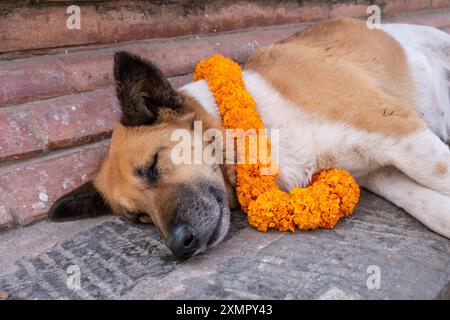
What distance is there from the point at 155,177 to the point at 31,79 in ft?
3.90

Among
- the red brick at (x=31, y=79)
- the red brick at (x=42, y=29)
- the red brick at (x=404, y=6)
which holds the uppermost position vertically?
the red brick at (x=404, y=6)

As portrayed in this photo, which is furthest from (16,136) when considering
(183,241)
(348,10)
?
(348,10)

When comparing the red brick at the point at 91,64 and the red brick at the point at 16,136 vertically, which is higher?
the red brick at the point at 91,64

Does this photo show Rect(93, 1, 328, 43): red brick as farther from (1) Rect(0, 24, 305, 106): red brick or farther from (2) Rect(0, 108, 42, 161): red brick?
(2) Rect(0, 108, 42, 161): red brick

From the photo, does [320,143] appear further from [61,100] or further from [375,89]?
[61,100]

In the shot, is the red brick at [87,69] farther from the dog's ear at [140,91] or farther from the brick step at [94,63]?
the dog's ear at [140,91]

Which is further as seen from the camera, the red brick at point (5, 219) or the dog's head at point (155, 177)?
the red brick at point (5, 219)

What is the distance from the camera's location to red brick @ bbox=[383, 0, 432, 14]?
5.49m

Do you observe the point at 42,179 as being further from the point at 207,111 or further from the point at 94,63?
the point at 207,111

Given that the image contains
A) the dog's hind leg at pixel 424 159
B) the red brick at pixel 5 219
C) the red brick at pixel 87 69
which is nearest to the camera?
the dog's hind leg at pixel 424 159

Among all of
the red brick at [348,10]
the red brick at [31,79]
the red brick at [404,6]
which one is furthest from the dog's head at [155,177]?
the red brick at [404,6]

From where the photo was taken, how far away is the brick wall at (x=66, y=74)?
3.00 meters

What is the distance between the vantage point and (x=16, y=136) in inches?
119

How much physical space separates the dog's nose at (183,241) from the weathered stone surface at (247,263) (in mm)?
71
